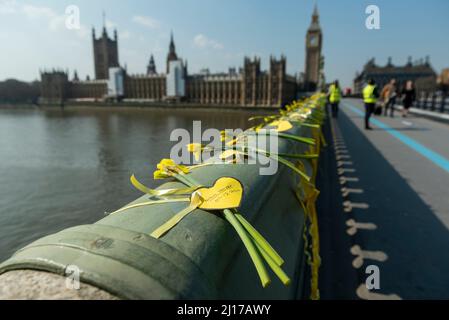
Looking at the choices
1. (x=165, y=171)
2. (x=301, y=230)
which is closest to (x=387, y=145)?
(x=301, y=230)

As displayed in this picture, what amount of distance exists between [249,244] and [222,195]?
0.26m

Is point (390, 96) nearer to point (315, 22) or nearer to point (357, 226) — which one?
point (357, 226)

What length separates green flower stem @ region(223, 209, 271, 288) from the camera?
3.10ft

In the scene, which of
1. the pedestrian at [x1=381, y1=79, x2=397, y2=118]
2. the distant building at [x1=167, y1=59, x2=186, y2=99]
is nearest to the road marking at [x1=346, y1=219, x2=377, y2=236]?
the pedestrian at [x1=381, y1=79, x2=397, y2=118]

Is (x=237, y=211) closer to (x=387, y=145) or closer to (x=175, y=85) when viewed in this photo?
(x=387, y=145)

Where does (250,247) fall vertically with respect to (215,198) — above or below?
below

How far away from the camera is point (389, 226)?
2.68m

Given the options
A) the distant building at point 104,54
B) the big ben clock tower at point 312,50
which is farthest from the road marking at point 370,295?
the distant building at point 104,54

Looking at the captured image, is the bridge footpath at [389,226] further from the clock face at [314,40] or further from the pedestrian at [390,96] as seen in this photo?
the clock face at [314,40]

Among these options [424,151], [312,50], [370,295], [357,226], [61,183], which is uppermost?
[312,50]

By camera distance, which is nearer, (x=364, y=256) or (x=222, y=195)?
(x=222, y=195)

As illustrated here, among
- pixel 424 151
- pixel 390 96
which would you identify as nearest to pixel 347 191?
pixel 424 151

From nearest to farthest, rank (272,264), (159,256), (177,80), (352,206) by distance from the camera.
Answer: (159,256)
(272,264)
(352,206)
(177,80)

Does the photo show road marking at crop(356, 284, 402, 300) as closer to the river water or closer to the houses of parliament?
the river water
